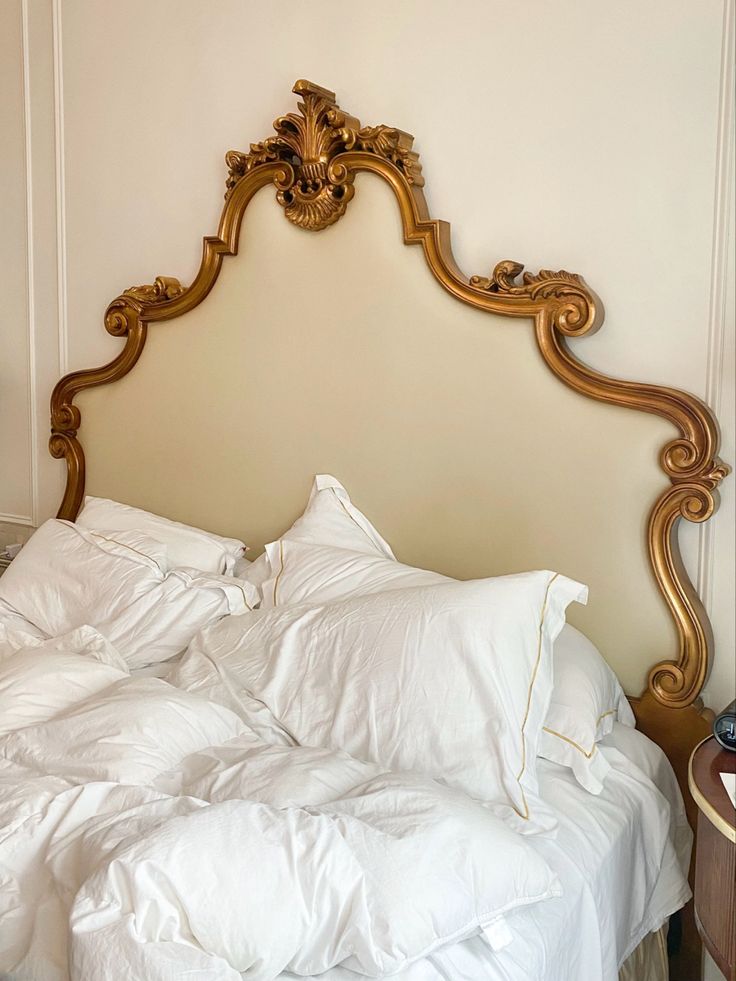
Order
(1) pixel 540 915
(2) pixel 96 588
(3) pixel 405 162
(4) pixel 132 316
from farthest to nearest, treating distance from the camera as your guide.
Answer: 1. (4) pixel 132 316
2. (2) pixel 96 588
3. (3) pixel 405 162
4. (1) pixel 540 915

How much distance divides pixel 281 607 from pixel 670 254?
1.08 m

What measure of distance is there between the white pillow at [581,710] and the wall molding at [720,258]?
27 cm

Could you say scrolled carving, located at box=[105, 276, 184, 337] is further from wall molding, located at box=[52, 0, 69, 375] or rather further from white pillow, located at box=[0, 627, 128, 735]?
white pillow, located at box=[0, 627, 128, 735]

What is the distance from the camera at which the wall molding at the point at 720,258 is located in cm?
180

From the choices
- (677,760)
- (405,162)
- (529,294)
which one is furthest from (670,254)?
(677,760)

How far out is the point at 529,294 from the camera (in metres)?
2.00

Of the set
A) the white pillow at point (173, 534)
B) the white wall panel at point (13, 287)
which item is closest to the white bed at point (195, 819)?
the white pillow at point (173, 534)

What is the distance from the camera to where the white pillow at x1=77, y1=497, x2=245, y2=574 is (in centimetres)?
241

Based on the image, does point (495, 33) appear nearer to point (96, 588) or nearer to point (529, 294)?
point (529, 294)

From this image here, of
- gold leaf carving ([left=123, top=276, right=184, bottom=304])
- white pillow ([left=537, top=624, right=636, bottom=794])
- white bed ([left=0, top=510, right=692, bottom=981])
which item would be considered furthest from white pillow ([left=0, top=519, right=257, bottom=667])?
white pillow ([left=537, top=624, right=636, bottom=794])

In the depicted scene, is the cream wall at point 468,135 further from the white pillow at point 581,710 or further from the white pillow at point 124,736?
the white pillow at point 124,736

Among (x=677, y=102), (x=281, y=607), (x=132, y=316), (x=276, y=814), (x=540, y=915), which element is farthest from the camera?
(x=132, y=316)

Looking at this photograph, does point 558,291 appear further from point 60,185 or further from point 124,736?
point 60,185

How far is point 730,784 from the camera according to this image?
4.79 ft
